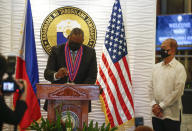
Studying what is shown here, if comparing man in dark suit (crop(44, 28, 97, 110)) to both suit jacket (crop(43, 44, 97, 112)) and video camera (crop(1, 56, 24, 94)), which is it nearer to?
suit jacket (crop(43, 44, 97, 112))

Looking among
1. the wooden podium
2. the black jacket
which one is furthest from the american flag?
the black jacket

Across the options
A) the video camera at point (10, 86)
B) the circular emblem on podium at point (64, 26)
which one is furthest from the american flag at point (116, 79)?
the video camera at point (10, 86)

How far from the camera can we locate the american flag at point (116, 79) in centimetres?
461

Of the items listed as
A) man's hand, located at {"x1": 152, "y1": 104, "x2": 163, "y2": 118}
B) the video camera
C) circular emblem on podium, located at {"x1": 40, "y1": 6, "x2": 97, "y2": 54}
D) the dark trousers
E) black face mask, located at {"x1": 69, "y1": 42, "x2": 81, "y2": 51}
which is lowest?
the dark trousers

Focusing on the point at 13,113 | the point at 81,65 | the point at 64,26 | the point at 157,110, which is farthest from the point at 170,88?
the point at 13,113

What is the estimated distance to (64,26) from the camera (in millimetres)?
5016

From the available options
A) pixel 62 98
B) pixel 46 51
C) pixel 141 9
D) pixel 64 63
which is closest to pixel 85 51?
pixel 64 63

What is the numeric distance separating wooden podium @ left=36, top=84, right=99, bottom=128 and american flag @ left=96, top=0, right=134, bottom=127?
4.98 feet

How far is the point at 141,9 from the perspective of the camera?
498 cm

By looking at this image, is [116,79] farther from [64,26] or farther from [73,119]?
[73,119]

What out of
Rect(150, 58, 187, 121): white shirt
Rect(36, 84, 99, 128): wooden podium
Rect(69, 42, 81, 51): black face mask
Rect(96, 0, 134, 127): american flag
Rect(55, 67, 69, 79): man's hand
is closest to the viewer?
Rect(36, 84, 99, 128): wooden podium

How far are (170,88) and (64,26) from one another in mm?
2313

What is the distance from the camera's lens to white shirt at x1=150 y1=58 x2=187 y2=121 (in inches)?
139

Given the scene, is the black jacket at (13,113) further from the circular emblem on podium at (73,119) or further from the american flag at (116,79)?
the american flag at (116,79)
